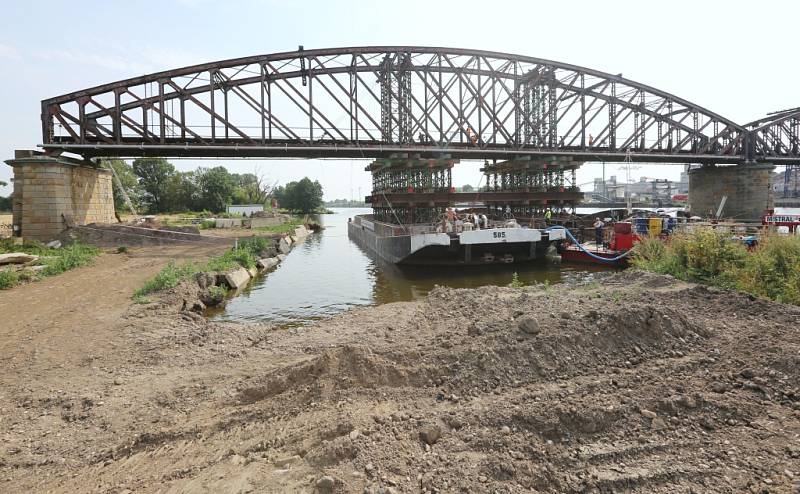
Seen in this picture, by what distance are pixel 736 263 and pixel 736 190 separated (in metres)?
51.6

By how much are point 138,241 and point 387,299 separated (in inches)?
803

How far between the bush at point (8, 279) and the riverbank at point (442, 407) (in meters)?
7.43

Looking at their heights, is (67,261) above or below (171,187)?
below

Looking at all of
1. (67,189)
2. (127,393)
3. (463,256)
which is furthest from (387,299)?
(67,189)

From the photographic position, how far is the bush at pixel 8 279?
14277 millimetres

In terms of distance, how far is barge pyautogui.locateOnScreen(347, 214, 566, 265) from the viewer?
21344 mm

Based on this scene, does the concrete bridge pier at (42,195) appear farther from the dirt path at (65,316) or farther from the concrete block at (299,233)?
the concrete block at (299,233)

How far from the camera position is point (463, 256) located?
22375 millimetres

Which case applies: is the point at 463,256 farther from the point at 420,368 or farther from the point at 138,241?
the point at 138,241

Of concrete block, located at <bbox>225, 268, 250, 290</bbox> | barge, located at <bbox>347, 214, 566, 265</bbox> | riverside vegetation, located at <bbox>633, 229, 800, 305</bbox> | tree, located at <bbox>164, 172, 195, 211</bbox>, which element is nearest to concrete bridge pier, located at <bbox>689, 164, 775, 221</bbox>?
barge, located at <bbox>347, 214, 566, 265</bbox>

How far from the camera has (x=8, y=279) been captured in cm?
1452

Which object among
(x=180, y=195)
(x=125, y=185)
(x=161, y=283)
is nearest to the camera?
(x=161, y=283)

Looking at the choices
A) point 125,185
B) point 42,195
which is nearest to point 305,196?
point 125,185

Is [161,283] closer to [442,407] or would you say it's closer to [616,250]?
[442,407]
